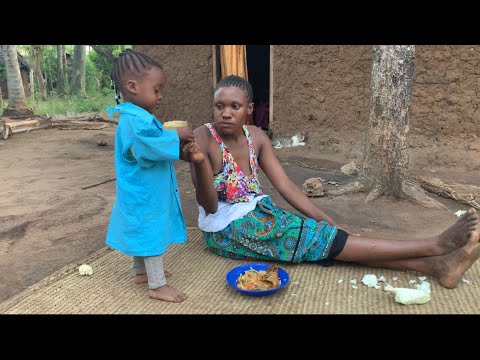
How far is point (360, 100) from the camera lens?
6.02 metres

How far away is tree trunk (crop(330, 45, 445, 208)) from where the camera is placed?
13.8ft

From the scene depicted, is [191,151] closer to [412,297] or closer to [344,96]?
[412,297]

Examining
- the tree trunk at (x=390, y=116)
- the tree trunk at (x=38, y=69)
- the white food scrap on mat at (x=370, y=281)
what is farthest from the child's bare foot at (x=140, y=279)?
the tree trunk at (x=38, y=69)

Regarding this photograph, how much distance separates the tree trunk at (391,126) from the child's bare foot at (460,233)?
1827 millimetres

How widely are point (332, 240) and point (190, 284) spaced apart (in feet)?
2.75

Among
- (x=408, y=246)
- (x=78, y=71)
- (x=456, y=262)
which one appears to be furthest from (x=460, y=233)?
(x=78, y=71)

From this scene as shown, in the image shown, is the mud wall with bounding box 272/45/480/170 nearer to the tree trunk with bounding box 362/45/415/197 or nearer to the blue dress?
the tree trunk with bounding box 362/45/415/197

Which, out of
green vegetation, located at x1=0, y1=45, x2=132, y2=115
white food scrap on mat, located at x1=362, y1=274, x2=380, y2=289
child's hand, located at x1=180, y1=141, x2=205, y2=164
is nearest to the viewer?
child's hand, located at x1=180, y1=141, x2=205, y2=164

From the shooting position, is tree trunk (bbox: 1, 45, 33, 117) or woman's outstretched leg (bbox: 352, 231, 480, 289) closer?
woman's outstretched leg (bbox: 352, 231, 480, 289)

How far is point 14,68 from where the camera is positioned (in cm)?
1041

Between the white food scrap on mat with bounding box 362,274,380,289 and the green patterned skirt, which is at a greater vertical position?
the green patterned skirt

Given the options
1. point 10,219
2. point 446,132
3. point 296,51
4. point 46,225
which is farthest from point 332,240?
point 296,51

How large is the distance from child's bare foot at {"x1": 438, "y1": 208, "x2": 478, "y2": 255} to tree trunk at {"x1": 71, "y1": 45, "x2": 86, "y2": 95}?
1588 cm

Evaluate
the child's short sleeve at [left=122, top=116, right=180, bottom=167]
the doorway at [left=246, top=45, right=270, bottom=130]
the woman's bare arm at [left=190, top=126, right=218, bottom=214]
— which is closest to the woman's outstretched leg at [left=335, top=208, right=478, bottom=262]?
the woman's bare arm at [left=190, top=126, right=218, bottom=214]
